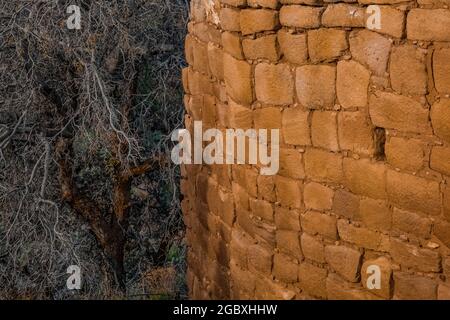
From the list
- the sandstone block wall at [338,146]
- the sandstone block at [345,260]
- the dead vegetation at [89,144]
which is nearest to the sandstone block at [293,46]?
the sandstone block wall at [338,146]

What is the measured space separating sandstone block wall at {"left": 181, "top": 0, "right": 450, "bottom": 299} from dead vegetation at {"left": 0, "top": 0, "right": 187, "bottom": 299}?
12.1ft

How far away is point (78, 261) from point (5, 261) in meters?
1.17

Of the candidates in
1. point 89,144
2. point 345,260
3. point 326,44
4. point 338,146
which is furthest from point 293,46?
point 89,144

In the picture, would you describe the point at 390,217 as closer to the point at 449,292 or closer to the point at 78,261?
the point at 449,292

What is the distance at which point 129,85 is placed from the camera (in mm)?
9555

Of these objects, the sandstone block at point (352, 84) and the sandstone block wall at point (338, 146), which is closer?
the sandstone block wall at point (338, 146)

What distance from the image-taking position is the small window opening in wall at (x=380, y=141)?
4.02 meters

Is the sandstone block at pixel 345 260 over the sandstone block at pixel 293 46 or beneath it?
beneath

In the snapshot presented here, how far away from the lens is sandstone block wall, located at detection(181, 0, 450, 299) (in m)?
3.80

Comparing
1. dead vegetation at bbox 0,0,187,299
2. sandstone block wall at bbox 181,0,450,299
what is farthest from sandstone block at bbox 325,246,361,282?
dead vegetation at bbox 0,0,187,299

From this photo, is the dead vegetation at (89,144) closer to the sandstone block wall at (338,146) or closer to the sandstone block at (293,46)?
the sandstone block wall at (338,146)

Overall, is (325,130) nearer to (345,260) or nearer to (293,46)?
(293,46)

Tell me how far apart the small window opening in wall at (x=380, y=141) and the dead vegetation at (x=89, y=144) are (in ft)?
14.8

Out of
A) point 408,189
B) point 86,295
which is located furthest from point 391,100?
point 86,295
